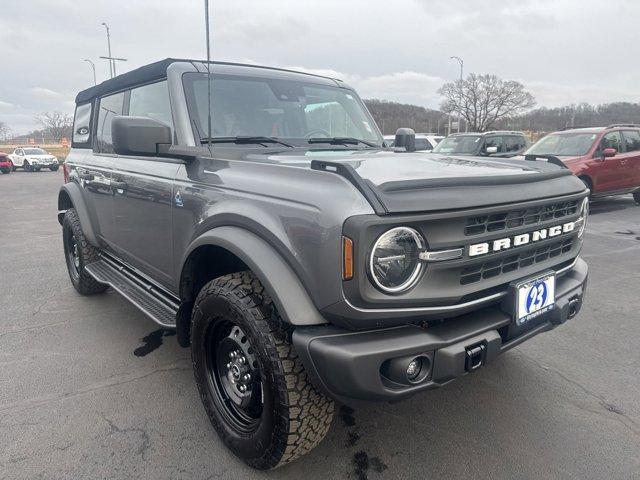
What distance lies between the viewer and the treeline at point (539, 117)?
17.3 meters

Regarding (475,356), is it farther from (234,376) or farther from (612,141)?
(612,141)

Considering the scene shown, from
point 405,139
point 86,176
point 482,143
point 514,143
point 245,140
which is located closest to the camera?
point 245,140

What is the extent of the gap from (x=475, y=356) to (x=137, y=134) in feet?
6.42

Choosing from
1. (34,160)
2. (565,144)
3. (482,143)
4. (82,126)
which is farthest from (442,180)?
(34,160)

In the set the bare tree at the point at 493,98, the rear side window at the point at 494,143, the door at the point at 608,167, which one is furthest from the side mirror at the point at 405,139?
the bare tree at the point at 493,98

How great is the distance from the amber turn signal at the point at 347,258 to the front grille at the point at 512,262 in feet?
1.71

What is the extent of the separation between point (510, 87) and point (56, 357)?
78125 mm

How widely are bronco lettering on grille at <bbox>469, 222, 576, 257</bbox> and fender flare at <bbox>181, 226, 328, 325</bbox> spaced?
699 mm

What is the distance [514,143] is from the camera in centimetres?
1379

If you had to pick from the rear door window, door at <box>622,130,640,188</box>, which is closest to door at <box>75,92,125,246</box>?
the rear door window

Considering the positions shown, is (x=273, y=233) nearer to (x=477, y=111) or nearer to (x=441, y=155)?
(x=441, y=155)

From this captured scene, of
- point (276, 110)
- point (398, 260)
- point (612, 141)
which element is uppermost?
point (276, 110)

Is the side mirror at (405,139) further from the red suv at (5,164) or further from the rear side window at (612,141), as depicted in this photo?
the red suv at (5,164)

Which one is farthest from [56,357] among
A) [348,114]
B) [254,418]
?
[348,114]
